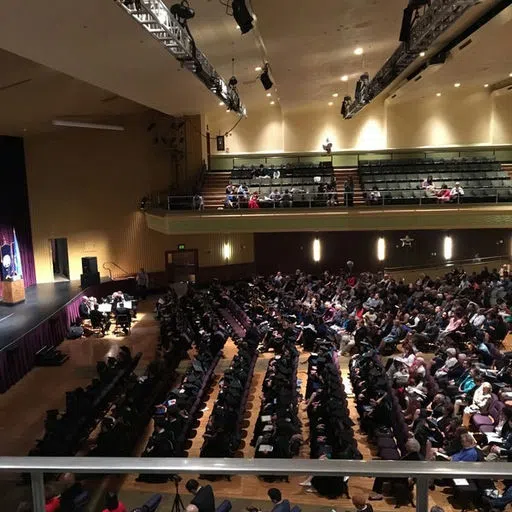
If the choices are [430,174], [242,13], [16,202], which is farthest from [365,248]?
[242,13]

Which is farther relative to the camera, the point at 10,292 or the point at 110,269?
the point at 110,269

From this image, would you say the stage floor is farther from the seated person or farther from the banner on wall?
the seated person

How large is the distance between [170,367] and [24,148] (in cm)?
1194

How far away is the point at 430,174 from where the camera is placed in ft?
64.1

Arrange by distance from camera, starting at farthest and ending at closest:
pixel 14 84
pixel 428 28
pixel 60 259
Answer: pixel 60 259, pixel 14 84, pixel 428 28

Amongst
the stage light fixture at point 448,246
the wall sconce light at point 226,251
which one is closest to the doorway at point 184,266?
the wall sconce light at point 226,251

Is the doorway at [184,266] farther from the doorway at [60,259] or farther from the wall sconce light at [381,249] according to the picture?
the wall sconce light at [381,249]

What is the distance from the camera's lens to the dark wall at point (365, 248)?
2070cm

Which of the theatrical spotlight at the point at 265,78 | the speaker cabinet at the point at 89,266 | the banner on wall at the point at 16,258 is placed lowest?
the speaker cabinet at the point at 89,266

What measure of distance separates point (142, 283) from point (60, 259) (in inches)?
137

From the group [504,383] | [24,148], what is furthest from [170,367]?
[24,148]

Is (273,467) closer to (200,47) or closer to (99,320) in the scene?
(200,47)

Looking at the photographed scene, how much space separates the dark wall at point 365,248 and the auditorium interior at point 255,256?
89 millimetres

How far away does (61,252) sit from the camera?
20531 millimetres
